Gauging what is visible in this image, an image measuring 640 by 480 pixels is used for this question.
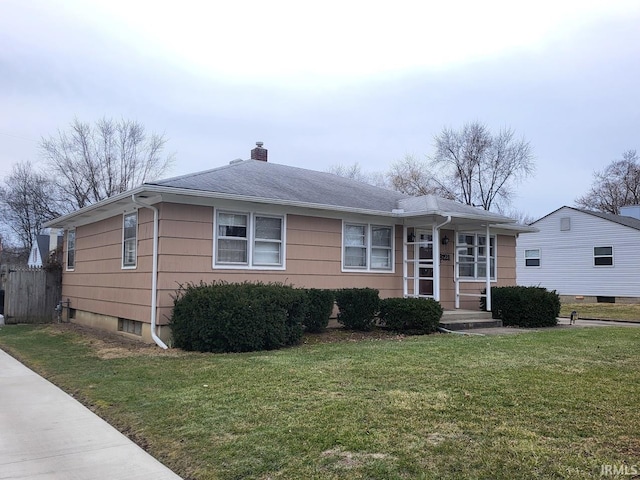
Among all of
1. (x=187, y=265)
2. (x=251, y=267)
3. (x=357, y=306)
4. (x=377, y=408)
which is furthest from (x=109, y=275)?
(x=377, y=408)

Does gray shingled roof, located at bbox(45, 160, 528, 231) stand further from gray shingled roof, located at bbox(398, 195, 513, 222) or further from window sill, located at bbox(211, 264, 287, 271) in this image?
window sill, located at bbox(211, 264, 287, 271)

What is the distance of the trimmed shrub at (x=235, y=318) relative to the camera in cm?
888

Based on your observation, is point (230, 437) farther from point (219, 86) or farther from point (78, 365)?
point (219, 86)

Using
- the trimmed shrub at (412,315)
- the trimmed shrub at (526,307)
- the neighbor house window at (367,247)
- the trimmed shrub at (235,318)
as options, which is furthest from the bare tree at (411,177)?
the trimmed shrub at (235,318)

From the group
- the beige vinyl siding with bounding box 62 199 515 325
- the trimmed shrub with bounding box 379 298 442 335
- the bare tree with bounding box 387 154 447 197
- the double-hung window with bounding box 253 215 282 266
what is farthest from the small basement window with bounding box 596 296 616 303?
the double-hung window with bounding box 253 215 282 266

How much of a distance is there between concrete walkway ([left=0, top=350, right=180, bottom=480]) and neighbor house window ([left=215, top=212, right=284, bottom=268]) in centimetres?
482

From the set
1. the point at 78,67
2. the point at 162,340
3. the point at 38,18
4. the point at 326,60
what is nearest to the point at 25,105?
the point at 78,67

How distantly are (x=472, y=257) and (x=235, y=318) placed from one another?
28.7ft

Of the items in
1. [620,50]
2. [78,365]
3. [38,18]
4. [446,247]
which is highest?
[38,18]

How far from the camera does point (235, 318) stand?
8.84m

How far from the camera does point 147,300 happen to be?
1034cm

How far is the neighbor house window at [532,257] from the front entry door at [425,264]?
14.8 m

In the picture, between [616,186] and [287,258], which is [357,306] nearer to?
[287,258]

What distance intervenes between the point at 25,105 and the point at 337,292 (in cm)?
1494
